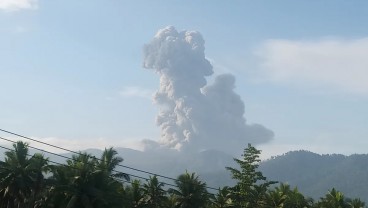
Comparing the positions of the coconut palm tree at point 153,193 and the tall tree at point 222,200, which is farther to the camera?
the tall tree at point 222,200

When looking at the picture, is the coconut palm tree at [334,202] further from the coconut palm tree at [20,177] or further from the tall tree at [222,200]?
the coconut palm tree at [20,177]

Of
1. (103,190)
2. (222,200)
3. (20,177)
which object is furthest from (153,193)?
(20,177)

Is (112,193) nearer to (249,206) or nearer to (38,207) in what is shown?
(38,207)

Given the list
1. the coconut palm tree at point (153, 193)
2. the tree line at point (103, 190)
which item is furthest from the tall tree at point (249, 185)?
the coconut palm tree at point (153, 193)

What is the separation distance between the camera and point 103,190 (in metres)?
51.4

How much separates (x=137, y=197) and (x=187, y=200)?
21.4 feet

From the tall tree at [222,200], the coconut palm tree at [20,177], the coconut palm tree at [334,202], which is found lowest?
the coconut palm tree at [20,177]

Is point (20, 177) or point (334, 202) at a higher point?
point (334, 202)

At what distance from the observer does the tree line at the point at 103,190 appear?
50469 mm

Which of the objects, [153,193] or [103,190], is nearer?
[103,190]

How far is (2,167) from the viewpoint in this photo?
54.7 meters

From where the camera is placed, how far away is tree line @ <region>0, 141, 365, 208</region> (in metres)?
50.5

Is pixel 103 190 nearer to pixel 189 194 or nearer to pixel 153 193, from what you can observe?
pixel 153 193

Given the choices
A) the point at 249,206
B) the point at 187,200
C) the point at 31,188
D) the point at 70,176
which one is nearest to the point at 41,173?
the point at 31,188
